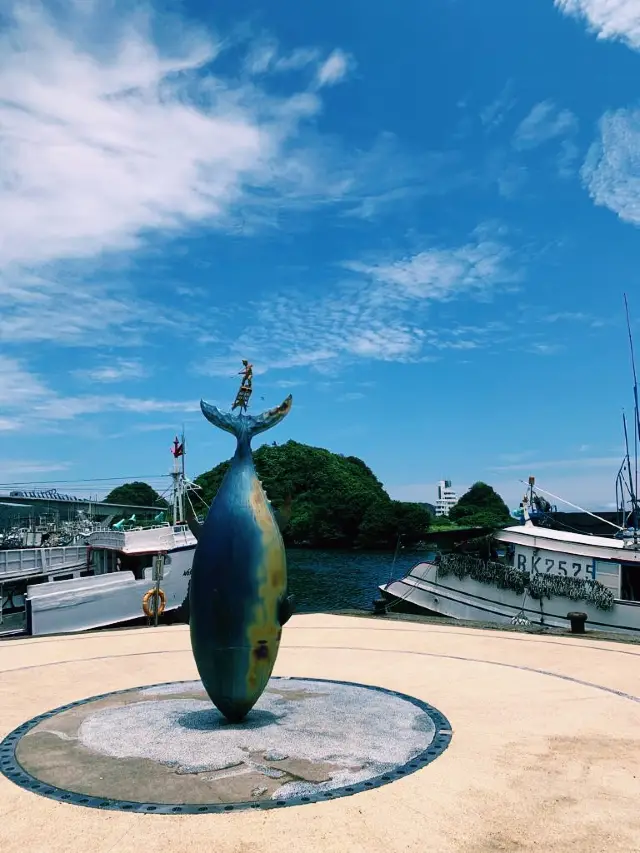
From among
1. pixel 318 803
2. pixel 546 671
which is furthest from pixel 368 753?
pixel 546 671

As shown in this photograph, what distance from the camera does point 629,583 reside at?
1055 inches

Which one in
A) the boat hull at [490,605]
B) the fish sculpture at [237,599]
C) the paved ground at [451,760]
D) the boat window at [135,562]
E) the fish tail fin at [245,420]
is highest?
the fish tail fin at [245,420]

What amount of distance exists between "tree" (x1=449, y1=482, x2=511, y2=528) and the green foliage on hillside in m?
13.6

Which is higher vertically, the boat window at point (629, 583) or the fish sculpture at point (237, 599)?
the fish sculpture at point (237, 599)

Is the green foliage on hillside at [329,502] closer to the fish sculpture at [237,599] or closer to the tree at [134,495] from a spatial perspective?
the tree at [134,495]

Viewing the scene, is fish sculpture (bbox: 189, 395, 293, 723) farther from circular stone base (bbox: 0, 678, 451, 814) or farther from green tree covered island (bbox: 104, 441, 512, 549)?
green tree covered island (bbox: 104, 441, 512, 549)

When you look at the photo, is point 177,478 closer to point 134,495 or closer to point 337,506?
point 337,506

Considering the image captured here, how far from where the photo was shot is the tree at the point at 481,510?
372 ft

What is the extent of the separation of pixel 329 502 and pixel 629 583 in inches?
3225

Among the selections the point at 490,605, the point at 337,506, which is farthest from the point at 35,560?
the point at 337,506

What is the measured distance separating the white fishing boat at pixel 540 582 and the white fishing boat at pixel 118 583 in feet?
35.4

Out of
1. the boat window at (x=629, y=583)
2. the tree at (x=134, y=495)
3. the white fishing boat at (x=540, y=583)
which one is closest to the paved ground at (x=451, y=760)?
the white fishing boat at (x=540, y=583)

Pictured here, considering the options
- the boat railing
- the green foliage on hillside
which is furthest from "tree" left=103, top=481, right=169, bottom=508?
the boat railing

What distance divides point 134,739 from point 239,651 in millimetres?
1774
